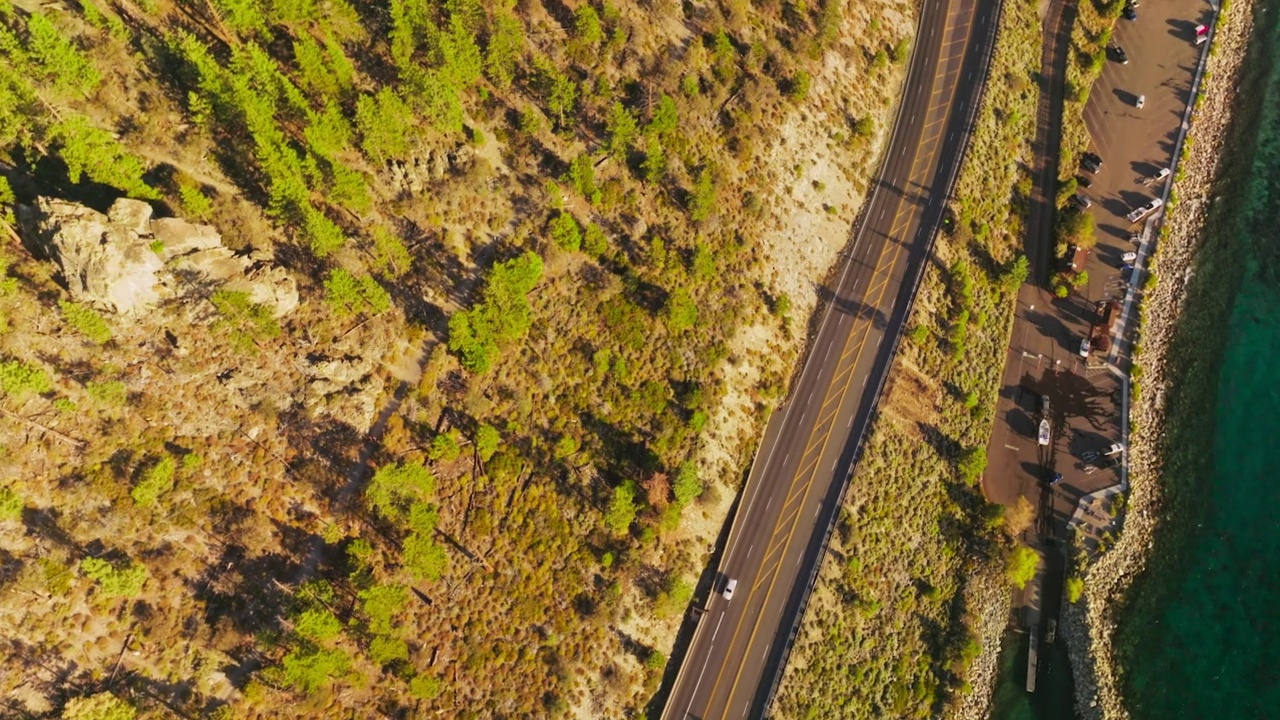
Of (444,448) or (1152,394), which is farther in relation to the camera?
(1152,394)

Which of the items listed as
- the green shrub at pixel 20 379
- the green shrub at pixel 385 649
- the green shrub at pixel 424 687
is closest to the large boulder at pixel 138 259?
the green shrub at pixel 20 379

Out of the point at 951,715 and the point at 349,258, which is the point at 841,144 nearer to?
the point at 349,258

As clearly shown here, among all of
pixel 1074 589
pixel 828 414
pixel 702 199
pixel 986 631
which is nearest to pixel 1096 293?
pixel 1074 589

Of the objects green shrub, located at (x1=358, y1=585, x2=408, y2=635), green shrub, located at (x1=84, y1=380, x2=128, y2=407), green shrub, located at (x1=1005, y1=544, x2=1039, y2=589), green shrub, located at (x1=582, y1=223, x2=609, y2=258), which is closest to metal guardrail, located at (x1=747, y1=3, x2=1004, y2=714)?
green shrub, located at (x1=1005, y1=544, x2=1039, y2=589)

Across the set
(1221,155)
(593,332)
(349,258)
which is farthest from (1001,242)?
(349,258)

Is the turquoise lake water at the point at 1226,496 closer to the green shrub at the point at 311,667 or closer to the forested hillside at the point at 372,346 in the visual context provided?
the forested hillside at the point at 372,346

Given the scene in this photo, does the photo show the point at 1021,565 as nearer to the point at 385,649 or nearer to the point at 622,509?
the point at 622,509

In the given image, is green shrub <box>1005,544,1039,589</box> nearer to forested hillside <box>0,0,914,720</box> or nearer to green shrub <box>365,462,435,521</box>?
forested hillside <box>0,0,914,720</box>
